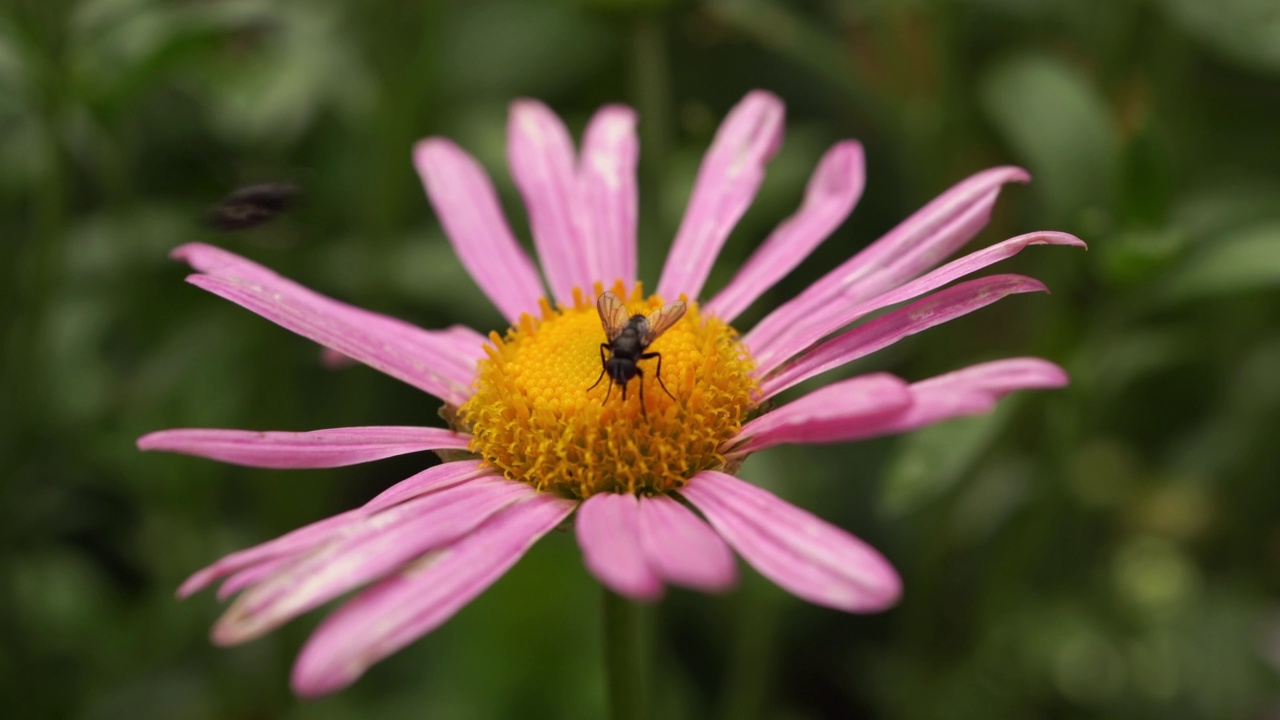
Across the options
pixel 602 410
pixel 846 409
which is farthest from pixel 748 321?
pixel 846 409

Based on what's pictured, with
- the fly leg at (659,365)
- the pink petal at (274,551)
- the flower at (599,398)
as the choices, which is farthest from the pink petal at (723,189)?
the pink petal at (274,551)

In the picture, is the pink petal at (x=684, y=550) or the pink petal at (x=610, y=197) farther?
the pink petal at (x=610, y=197)

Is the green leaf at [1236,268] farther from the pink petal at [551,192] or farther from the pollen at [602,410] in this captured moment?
the pink petal at [551,192]

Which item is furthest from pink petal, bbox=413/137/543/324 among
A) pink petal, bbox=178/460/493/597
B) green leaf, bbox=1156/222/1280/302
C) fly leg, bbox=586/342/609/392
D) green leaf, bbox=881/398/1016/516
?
green leaf, bbox=1156/222/1280/302

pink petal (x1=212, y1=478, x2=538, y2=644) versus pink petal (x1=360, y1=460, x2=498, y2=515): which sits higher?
pink petal (x1=360, y1=460, x2=498, y2=515)

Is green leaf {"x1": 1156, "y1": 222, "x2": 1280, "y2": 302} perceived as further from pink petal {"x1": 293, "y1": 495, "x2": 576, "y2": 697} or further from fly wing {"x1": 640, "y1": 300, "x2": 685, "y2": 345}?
pink petal {"x1": 293, "y1": 495, "x2": 576, "y2": 697}

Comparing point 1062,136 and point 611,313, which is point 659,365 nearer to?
point 611,313
